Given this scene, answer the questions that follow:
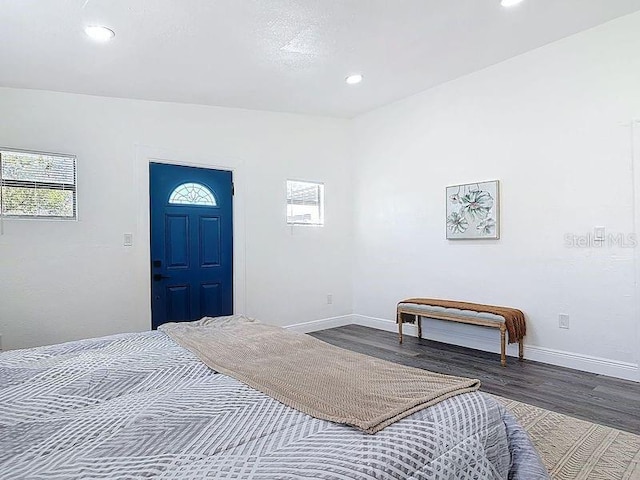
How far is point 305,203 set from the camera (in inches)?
216

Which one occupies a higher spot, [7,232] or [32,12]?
[32,12]

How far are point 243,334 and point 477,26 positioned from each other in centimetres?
292

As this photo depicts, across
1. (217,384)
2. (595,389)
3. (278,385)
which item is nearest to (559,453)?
(595,389)

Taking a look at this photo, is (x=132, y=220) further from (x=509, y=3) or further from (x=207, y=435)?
(x=509, y=3)

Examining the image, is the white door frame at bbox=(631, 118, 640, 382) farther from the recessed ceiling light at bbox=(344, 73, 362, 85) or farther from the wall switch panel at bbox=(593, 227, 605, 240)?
the recessed ceiling light at bbox=(344, 73, 362, 85)

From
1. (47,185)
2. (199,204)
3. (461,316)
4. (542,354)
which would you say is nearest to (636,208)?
(542,354)

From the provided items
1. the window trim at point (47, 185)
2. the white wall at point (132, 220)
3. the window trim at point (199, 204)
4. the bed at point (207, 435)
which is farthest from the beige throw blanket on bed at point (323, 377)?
the window trim at point (199, 204)

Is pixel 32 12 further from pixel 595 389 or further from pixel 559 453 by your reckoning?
pixel 595 389

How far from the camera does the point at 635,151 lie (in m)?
3.30

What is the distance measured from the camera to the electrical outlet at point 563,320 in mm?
3693

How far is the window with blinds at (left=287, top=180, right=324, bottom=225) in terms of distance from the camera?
17.5 ft

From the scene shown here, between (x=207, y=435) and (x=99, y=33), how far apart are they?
117 inches

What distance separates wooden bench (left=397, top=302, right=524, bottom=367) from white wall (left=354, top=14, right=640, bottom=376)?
360mm

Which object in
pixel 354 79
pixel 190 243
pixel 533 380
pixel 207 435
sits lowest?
pixel 533 380
